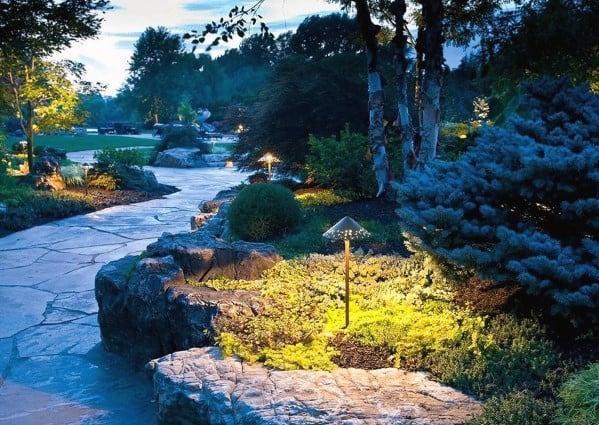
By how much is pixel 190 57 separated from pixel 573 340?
220ft

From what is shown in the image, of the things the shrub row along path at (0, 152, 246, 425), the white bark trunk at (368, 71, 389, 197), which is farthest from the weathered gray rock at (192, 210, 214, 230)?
the white bark trunk at (368, 71, 389, 197)

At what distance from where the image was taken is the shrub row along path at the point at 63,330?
4828 millimetres

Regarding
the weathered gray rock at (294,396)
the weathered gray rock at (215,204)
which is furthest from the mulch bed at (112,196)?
the weathered gray rock at (294,396)

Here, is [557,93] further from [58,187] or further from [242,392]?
[58,187]

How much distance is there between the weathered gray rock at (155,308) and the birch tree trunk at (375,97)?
4.63 meters

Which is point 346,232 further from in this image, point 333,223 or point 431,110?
point 431,110

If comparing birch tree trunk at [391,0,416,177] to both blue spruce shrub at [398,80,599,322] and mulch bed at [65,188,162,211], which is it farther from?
mulch bed at [65,188,162,211]

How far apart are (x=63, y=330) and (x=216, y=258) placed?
183 cm

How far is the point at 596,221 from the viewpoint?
4016 mm

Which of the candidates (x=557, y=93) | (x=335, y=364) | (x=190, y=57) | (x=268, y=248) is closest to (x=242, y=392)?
(x=335, y=364)

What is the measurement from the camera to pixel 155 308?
549cm

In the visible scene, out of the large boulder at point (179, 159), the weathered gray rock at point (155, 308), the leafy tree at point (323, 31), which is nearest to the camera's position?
the weathered gray rock at point (155, 308)

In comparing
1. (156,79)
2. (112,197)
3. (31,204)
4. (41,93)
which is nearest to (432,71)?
(31,204)

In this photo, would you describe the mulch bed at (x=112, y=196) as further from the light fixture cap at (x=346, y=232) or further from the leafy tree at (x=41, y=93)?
the light fixture cap at (x=346, y=232)
